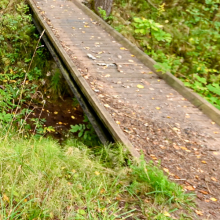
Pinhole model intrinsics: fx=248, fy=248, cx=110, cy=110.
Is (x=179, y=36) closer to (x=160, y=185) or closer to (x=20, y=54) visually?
(x=20, y=54)

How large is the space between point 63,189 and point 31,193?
343 millimetres

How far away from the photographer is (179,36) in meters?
9.06

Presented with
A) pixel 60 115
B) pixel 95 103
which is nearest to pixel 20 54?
pixel 60 115

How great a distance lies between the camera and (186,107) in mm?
4523

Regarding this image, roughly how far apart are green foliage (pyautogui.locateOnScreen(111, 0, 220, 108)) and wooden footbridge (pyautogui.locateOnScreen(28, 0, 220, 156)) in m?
1.17

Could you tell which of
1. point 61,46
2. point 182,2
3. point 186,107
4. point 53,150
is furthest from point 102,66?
point 182,2

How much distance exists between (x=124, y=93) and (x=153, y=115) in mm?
787

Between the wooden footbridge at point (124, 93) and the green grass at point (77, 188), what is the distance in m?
0.57

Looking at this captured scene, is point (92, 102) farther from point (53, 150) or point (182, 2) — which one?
point (182, 2)

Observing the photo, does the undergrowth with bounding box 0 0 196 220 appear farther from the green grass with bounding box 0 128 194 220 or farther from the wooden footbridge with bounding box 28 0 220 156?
the wooden footbridge with bounding box 28 0 220 156

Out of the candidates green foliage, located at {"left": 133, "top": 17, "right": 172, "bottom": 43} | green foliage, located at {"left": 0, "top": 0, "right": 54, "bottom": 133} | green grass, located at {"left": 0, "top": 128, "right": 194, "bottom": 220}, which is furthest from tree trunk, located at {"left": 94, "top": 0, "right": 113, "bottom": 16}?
green grass, located at {"left": 0, "top": 128, "right": 194, "bottom": 220}

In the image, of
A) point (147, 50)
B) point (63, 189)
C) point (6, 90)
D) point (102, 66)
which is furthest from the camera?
point (147, 50)

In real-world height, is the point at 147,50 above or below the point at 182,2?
below

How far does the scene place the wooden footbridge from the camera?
12.5 feet
